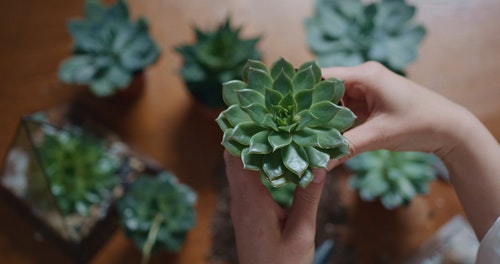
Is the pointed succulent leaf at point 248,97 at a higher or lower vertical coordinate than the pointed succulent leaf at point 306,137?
higher

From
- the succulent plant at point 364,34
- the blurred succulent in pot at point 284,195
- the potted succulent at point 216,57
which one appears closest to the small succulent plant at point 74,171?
the potted succulent at point 216,57

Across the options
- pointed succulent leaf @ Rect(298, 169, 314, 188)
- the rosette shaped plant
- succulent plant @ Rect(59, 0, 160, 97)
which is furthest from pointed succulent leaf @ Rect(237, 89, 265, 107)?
succulent plant @ Rect(59, 0, 160, 97)

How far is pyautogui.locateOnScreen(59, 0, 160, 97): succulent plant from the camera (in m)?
1.07

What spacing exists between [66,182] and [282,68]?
1.98ft

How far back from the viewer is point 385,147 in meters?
0.79

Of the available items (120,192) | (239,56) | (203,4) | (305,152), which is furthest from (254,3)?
(305,152)

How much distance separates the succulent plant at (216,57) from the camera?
1055 mm

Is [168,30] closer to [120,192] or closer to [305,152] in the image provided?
[120,192]

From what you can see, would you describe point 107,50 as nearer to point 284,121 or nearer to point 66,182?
point 66,182

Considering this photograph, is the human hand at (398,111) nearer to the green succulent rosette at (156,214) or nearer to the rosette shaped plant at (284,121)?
the rosette shaped plant at (284,121)

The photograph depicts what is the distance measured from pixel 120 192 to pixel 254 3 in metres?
0.52

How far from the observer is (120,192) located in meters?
1.12

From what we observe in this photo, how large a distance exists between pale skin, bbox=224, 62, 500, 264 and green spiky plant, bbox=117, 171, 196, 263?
1.02 feet

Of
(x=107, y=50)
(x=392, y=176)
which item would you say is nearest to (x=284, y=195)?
(x=392, y=176)
